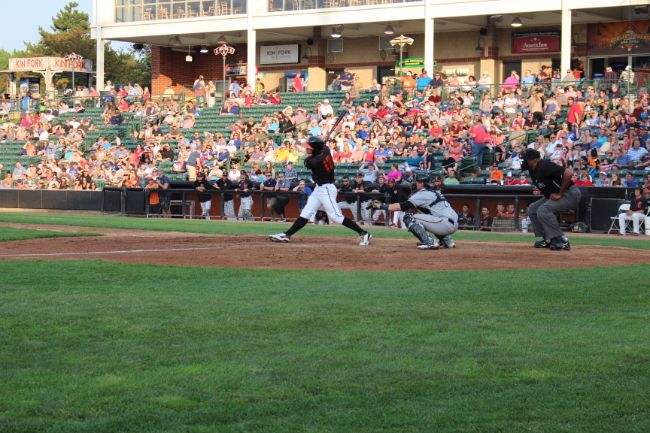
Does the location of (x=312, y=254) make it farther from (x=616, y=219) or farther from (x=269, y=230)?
(x=616, y=219)

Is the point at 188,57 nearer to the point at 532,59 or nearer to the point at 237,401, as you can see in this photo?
the point at 532,59

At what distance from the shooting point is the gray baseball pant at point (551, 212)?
1578cm

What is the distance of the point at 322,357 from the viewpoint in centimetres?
705

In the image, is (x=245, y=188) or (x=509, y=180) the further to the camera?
(x=245, y=188)

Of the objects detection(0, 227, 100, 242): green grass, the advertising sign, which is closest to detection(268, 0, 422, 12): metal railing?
the advertising sign

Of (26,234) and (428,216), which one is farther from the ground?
(428,216)

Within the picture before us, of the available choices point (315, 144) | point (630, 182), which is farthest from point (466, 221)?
point (315, 144)

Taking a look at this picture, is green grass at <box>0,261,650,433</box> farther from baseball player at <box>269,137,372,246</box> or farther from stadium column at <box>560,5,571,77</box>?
stadium column at <box>560,5,571,77</box>

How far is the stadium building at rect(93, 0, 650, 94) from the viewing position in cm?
3756

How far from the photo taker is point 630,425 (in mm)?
5441

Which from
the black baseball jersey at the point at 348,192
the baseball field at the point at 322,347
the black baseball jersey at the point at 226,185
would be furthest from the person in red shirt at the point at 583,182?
the baseball field at the point at 322,347

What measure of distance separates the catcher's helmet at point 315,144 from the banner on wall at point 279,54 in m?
30.1

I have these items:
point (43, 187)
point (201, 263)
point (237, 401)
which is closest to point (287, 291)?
point (201, 263)

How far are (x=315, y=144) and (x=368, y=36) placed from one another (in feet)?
94.6
